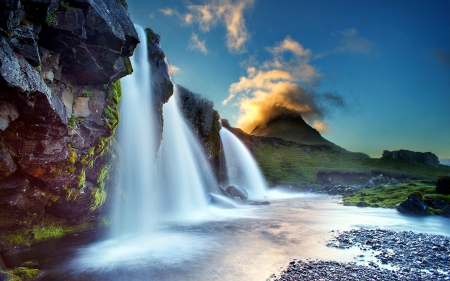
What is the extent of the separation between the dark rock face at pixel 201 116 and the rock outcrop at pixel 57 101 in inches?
906

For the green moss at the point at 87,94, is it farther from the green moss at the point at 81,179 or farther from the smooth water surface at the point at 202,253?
the smooth water surface at the point at 202,253

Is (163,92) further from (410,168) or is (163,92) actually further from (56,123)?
(410,168)

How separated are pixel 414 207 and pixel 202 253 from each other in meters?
22.9

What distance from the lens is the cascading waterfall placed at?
102ft

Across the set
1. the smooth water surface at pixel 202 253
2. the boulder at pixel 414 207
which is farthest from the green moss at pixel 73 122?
the boulder at pixel 414 207

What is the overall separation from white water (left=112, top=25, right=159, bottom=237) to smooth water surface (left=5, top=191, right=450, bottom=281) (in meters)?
4.09

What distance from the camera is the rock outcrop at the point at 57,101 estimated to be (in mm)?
8933

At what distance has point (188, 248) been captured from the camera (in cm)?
1280

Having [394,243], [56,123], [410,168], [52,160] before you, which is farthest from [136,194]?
[410,168]

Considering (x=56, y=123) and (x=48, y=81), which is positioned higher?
(x=48, y=81)

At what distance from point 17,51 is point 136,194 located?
15.9 m

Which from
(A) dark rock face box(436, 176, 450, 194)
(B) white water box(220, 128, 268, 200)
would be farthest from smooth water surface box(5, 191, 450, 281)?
(B) white water box(220, 128, 268, 200)

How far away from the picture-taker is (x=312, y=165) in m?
81.7

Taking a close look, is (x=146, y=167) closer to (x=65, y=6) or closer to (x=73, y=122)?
(x=73, y=122)
